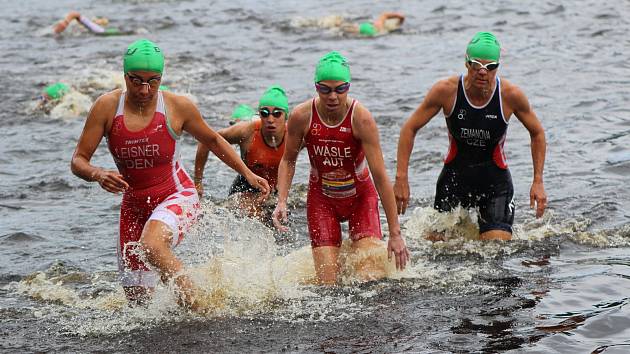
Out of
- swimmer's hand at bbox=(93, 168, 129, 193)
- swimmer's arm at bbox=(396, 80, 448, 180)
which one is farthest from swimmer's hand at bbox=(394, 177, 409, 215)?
swimmer's hand at bbox=(93, 168, 129, 193)

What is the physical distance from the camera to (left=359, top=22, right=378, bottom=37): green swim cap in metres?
24.3

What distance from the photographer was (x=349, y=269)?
916 centimetres

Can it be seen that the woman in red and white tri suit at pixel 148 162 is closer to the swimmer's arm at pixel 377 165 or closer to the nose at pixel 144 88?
the nose at pixel 144 88

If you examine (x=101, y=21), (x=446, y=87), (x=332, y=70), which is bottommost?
(x=446, y=87)

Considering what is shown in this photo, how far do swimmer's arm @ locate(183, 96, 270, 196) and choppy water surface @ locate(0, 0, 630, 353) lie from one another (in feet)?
1.85

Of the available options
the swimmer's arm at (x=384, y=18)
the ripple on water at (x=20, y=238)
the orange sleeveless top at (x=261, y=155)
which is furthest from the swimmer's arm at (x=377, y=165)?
the swimmer's arm at (x=384, y=18)

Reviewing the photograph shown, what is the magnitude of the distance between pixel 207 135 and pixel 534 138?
3230mm

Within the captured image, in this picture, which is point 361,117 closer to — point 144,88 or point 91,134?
point 144,88

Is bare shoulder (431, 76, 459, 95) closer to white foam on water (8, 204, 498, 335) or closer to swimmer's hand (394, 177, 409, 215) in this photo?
swimmer's hand (394, 177, 409, 215)

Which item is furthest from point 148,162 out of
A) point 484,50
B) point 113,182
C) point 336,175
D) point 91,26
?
point 91,26

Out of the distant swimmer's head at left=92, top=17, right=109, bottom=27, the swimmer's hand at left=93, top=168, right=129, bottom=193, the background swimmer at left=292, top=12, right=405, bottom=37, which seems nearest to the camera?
the swimmer's hand at left=93, top=168, right=129, bottom=193

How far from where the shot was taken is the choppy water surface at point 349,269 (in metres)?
7.93

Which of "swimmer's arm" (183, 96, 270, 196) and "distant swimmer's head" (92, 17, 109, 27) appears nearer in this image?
"swimmer's arm" (183, 96, 270, 196)

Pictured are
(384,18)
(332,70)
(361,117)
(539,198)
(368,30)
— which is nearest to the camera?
(332,70)
